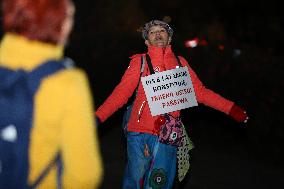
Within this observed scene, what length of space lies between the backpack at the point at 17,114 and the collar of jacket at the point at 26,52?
1.0 inches

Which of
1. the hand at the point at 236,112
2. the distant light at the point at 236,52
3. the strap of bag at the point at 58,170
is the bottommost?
the strap of bag at the point at 58,170

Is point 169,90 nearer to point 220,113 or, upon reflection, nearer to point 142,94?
point 142,94

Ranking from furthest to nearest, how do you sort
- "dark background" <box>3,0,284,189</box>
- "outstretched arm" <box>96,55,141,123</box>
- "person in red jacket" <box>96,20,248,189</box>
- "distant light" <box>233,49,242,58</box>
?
"distant light" <box>233,49,242,58</box>, "dark background" <box>3,0,284,189</box>, "person in red jacket" <box>96,20,248,189</box>, "outstretched arm" <box>96,55,141,123</box>

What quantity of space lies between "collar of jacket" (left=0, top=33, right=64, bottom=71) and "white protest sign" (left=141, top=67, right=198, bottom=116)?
241 cm

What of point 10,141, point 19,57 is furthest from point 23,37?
point 10,141

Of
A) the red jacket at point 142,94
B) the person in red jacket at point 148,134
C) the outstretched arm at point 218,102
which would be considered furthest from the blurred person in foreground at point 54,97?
the outstretched arm at point 218,102

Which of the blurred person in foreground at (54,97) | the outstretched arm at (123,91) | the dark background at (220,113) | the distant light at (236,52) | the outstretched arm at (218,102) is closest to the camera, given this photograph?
the blurred person in foreground at (54,97)

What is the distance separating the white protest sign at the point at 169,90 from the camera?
5.07 meters

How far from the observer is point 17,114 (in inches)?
103

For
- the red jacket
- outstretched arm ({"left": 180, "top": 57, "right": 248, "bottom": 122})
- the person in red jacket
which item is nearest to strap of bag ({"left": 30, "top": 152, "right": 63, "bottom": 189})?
the red jacket

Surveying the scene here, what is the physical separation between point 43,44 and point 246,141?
7.17 metres

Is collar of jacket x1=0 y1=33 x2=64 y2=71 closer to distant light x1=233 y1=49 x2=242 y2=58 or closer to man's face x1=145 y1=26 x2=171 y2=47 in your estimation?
man's face x1=145 y1=26 x2=171 y2=47

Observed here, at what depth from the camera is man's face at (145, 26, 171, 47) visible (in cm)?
509

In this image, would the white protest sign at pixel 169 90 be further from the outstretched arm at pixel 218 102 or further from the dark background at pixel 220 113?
the dark background at pixel 220 113
